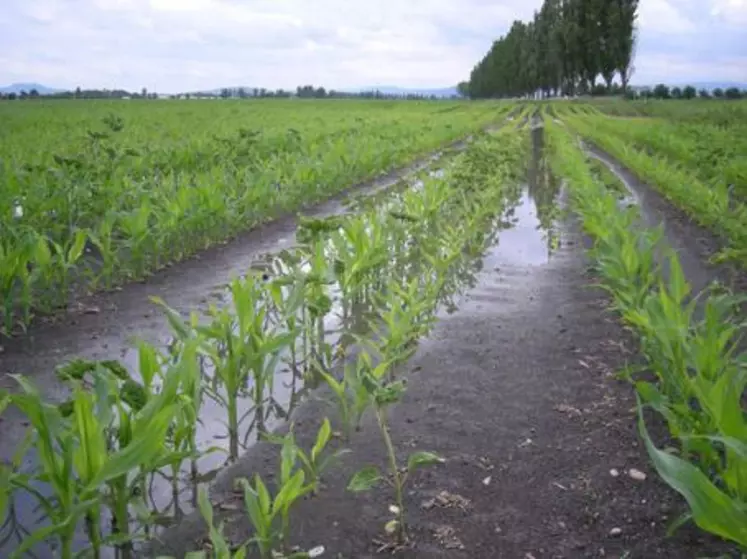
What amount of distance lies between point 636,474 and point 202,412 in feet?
6.89

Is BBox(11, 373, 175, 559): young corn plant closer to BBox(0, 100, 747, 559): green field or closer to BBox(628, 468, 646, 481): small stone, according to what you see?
BBox(0, 100, 747, 559): green field

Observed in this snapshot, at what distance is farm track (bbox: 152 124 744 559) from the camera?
8.54 ft

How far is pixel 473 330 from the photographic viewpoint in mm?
4977

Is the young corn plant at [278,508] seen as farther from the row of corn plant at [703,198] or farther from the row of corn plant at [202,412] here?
the row of corn plant at [703,198]

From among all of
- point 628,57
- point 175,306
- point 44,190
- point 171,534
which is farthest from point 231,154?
point 628,57

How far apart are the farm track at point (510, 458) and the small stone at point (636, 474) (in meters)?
0.02

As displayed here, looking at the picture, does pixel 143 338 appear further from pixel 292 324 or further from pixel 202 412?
pixel 292 324

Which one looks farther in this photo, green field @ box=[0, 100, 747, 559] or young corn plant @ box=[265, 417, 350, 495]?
young corn plant @ box=[265, 417, 350, 495]

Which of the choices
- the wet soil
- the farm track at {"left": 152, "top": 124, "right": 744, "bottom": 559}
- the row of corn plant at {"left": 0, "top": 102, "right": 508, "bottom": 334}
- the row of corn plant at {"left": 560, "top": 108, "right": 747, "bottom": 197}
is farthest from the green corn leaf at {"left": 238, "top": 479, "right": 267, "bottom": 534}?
the row of corn plant at {"left": 560, "top": 108, "right": 747, "bottom": 197}

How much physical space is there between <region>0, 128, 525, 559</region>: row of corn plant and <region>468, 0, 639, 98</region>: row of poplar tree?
2003 inches

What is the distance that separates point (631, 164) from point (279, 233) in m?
8.59

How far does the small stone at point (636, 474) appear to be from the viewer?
2967 mm

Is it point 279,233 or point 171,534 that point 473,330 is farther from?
point 279,233

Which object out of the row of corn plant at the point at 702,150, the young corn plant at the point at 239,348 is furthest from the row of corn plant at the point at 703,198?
the young corn plant at the point at 239,348
